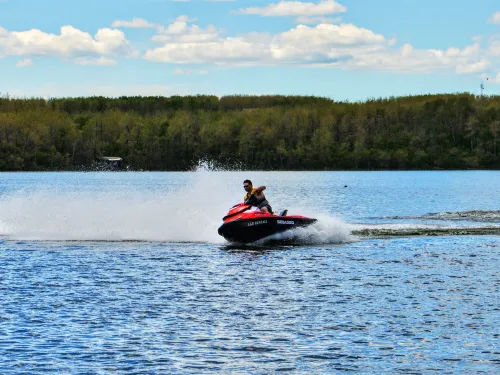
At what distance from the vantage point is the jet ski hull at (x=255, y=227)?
38.5 meters

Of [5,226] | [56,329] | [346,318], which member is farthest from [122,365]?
[5,226]

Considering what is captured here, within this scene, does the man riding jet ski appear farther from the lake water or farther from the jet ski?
the lake water

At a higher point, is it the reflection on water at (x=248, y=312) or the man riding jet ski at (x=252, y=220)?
the man riding jet ski at (x=252, y=220)

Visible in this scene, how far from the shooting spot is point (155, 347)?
20766mm

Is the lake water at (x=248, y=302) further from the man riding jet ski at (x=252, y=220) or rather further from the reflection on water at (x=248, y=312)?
the man riding jet ski at (x=252, y=220)

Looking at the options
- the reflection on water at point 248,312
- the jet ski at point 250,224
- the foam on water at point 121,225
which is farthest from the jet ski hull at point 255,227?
the foam on water at point 121,225

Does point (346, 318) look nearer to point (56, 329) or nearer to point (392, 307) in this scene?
point (392, 307)

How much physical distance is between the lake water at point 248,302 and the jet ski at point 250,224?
63cm

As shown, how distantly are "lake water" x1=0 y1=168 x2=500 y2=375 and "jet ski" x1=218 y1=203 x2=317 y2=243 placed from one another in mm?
628

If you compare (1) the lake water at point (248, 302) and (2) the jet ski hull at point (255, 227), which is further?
(2) the jet ski hull at point (255, 227)

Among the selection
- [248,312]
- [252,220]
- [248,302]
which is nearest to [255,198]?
[252,220]

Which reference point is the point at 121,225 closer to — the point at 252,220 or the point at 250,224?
the point at 250,224

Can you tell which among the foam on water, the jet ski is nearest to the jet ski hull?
the jet ski

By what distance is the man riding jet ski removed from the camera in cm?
3841
